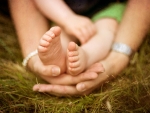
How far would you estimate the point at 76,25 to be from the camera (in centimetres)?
111

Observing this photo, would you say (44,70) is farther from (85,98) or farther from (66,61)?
(85,98)

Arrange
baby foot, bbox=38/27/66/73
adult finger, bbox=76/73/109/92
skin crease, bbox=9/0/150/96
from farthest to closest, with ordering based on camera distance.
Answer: skin crease, bbox=9/0/150/96 → adult finger, bbox=76/73/109/92 → baby foot, bbox=38/27/66/73

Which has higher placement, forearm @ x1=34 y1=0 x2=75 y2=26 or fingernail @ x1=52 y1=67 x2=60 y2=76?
forearm @ x1=34 y1=0 x2=75 y2=26

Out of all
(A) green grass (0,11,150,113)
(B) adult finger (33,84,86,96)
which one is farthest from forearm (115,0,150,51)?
(B) adult finger (33,84,86,96)

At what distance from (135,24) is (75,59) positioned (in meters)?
0.46

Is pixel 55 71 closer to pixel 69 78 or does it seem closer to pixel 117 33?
pixel 69 78

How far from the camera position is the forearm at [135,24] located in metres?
1.14

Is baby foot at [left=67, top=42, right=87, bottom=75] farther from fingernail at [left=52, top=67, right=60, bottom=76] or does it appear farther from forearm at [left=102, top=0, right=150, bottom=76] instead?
forearm at [left=102, top=0, right=150, bottom=76]

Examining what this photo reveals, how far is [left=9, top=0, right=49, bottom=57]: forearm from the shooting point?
1146 mm

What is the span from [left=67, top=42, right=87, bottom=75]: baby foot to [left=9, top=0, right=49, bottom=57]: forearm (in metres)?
0.30

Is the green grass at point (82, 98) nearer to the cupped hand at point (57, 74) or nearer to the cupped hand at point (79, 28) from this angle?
the cupped hand at point (57, 74)

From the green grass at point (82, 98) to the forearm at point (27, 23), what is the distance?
0.15 meters

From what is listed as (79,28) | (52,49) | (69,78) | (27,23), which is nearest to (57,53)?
(52,49)

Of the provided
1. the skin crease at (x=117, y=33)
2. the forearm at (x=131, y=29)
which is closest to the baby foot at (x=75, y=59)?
the skin crease at (x=117, y=33)
